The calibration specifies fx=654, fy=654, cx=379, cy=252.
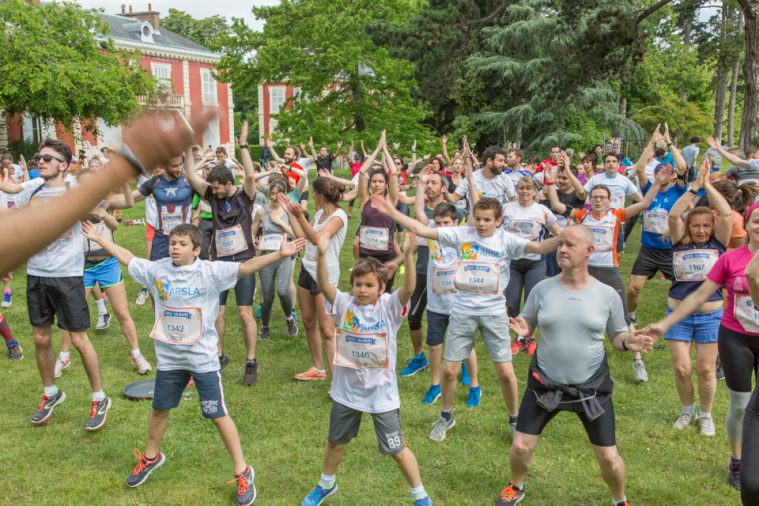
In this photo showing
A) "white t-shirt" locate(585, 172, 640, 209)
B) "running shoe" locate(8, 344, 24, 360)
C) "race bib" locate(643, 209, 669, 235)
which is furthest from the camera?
"white t-shirt" locate(585, 172, 640, 209)

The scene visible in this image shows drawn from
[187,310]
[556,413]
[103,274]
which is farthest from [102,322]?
[556,413]

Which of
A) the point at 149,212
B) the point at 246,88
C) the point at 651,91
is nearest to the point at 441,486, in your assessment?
the point at 149,212

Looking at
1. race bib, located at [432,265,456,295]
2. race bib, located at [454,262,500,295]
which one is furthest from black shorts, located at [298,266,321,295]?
race bib, located at [454,262,500,295]

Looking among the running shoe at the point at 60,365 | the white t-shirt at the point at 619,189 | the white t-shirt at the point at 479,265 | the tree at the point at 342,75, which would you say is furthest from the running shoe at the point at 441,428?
the tree at the point at 342,75

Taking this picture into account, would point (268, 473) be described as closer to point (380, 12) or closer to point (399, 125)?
point (399, 125)

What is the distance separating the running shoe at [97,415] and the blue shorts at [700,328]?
529 centimetres

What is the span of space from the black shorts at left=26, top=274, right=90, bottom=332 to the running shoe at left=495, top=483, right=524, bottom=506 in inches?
156

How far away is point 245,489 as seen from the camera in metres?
4.79

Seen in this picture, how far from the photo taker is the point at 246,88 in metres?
32.3

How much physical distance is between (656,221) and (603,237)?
1.10 metres

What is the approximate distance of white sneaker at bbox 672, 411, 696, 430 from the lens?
6117 mm

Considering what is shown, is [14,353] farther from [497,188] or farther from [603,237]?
[603,237]

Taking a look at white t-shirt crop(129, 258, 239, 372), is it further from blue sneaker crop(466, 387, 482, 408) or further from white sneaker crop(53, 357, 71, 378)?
white sneaker crop(53, 357, 71, 378)

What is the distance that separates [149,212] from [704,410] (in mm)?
7149
